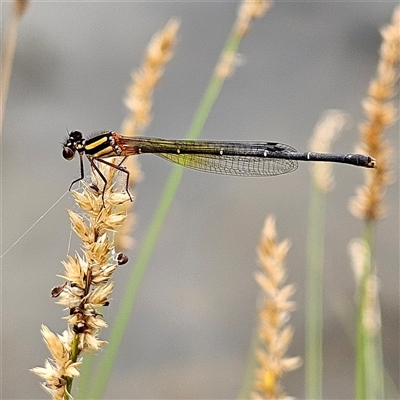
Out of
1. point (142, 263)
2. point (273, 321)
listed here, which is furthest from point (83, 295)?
point (142, 263)

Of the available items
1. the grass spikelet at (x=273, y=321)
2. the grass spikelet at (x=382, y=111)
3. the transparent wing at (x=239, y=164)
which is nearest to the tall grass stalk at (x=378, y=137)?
Answer: the grass spikelet at (x=382, y=111)

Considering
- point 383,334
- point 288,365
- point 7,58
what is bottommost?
point 288,365

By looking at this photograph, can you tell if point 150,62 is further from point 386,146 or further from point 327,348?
point 327,348

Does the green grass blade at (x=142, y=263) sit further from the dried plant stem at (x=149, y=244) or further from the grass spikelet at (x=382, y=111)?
the grass spikelet at (x=382, y=111)

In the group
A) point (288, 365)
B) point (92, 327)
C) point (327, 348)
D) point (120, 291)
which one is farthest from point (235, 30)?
point (327, 348)

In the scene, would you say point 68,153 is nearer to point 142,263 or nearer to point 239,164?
point 142,263

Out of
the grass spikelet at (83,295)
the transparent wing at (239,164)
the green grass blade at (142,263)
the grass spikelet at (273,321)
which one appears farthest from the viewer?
the transparent wing at (239,164)
